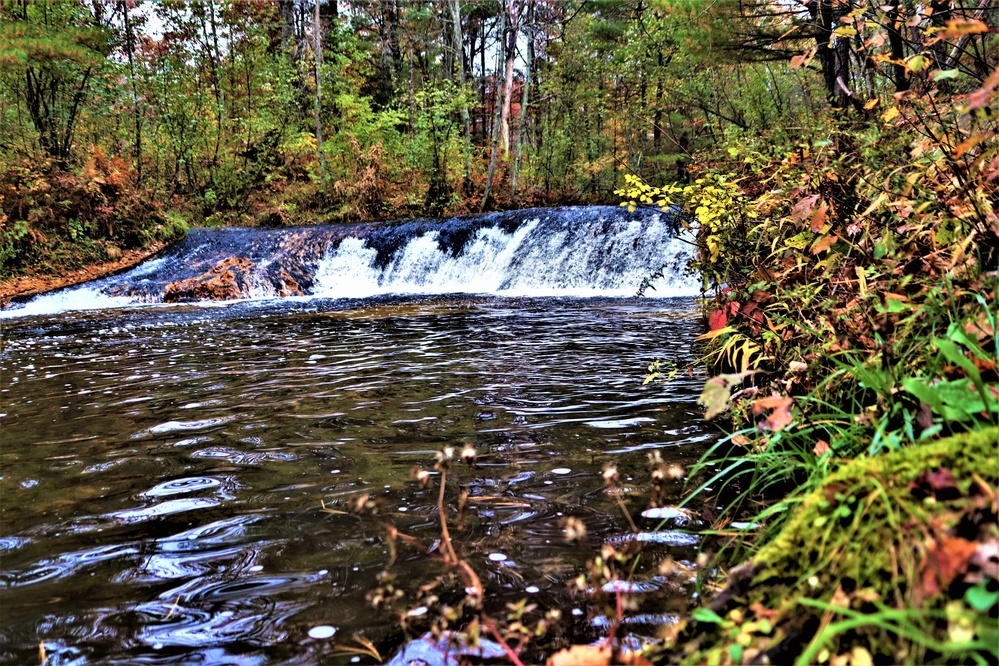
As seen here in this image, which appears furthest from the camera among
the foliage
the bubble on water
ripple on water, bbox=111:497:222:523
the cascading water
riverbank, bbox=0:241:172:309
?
the foliage

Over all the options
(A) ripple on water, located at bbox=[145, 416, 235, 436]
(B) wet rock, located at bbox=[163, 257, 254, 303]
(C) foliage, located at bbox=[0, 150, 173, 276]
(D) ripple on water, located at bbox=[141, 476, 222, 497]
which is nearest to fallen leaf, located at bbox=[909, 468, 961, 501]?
(D) ripple on water, located at bbox=[141, 476, 222, 497]

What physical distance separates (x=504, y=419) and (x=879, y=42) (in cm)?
288

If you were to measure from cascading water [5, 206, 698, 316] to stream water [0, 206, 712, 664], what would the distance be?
6.06 meters

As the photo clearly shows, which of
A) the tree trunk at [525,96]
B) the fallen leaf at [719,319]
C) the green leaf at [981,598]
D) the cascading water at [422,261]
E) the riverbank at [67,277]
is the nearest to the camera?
the green leaf at [981,598]

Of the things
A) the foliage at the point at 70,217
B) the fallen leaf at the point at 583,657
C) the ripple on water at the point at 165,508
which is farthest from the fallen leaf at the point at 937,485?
the foliage at the point at 70,217

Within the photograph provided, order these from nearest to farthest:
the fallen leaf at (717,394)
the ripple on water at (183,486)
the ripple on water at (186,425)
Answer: the fallen leaf at (717,394), the ripple on water at (183,486), the ripple on water at (186,425)

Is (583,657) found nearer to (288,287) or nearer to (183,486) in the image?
(183,486)

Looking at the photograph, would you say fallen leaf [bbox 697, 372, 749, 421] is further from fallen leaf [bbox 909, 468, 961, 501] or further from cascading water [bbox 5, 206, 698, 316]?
cascading water [bbox 5, 206, 698, 316]

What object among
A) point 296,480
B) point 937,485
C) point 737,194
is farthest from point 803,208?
point 296,480

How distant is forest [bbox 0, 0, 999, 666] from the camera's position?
1.19 metres

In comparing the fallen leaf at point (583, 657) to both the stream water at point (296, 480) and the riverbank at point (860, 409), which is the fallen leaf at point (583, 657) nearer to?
the riverbank at point (860, 409)

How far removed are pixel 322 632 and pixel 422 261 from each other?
45.1 ft

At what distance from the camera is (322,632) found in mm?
1911

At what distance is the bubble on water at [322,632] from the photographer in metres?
1.89
